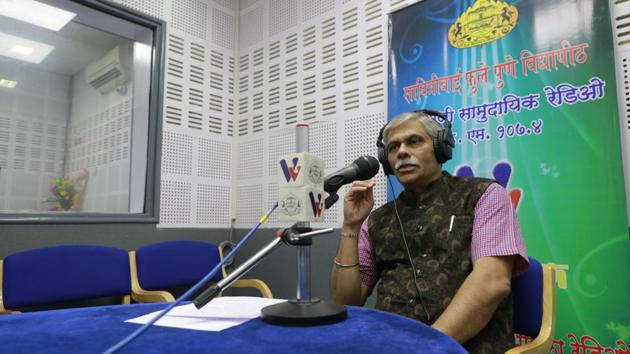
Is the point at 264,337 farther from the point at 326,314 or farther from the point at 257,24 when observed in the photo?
the point at 257,24

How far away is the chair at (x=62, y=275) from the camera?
217cm

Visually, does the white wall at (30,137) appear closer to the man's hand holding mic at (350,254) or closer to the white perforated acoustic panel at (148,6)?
the white perforated acoustic panel at (148,6)

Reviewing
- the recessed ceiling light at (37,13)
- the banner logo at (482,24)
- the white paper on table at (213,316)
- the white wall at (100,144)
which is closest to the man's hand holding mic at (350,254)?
the white paper on table at (213,316)

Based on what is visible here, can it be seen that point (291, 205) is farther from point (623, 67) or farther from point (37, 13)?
point (37, 13)

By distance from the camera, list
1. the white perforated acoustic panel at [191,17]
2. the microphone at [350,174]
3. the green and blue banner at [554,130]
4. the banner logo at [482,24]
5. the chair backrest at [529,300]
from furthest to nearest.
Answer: the white perforated acoustic panel at [191,17], the banner logo at [482,24], the green and blue banner at [554,130], the chair backrest at [529,300], the microphone at [350,174]

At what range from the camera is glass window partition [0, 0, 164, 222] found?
2.67 m

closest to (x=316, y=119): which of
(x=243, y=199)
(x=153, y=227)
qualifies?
(x=243, y=199)

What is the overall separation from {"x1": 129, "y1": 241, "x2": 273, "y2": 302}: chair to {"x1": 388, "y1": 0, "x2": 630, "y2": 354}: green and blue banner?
5.35 ft

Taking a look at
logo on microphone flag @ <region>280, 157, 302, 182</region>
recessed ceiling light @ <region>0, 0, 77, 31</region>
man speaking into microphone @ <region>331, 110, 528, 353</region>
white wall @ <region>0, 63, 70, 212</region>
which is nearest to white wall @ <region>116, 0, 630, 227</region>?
recessed ceiling light @ <region>0, 0, 77, 31</region>

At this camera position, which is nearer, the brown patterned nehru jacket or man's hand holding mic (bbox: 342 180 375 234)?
the brown patterned nehru jacket

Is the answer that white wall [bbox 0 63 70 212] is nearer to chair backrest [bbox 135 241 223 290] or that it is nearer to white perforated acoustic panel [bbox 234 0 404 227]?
chair backrest [bbox 135 241 223 290]

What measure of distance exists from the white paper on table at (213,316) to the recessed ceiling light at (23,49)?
8.34 ft

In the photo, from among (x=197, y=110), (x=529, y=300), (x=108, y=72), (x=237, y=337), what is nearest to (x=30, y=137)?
(x=108, y=72)

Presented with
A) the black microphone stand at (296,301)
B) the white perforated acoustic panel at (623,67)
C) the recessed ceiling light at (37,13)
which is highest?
the recessed ceiling light at (37,13)
